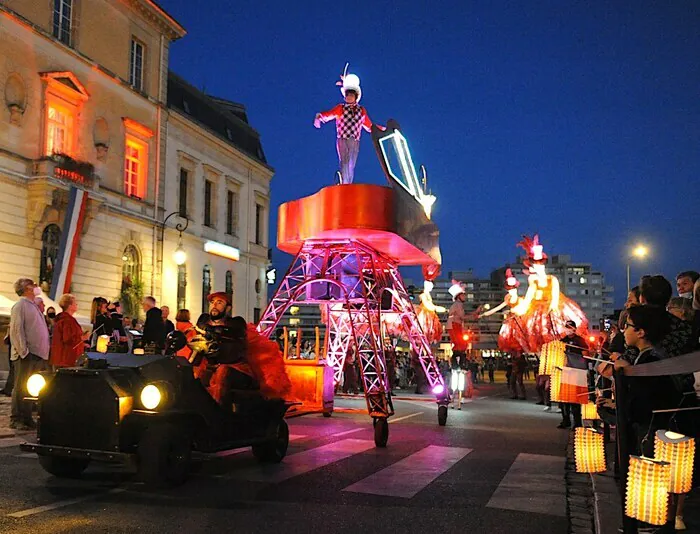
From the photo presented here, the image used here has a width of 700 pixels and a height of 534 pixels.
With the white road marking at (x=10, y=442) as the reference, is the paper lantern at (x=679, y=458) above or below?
above

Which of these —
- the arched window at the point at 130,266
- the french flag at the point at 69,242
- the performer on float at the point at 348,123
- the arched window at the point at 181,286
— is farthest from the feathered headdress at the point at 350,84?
the arched window at the point at 181,286

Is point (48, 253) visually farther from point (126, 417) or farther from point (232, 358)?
point (126, 417)

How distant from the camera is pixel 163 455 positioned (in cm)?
653

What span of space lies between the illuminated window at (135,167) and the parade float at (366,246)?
69.5ft

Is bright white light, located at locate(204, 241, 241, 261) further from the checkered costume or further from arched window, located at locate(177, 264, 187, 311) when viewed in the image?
the checkered costume

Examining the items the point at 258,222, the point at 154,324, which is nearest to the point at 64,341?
the point at 154,324

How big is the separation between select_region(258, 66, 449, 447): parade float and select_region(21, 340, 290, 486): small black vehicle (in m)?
3.51

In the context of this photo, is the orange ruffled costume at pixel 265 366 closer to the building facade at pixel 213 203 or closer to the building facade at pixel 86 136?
the building facade at pixel 86 136

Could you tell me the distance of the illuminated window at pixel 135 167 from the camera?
32.4 meters

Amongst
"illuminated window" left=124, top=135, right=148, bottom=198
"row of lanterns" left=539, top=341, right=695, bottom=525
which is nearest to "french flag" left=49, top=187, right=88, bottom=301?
"illuminated window" left=124, top=135, right=148, bottom=198

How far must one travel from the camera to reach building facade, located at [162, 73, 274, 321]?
36156 mm

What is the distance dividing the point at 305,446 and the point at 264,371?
1876 mm

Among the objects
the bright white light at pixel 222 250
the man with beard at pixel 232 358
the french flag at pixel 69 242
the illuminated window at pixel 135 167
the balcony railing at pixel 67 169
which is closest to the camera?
the man with beard at pixel 232 358

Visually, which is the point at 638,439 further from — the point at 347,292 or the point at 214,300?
the point at 347,292
